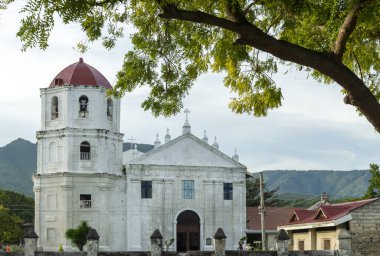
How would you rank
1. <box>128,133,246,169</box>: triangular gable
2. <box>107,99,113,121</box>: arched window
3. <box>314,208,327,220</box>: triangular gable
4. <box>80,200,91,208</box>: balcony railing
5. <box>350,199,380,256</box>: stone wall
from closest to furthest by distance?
<box>350,199,380,256</box>: stone wall < <box>314,208,327,220</box>: triangular gable < <box>80,200,91,208</box>: balcony railing < <box>107,99,113,121</box>: arched window < <box>128,133,246,169</box>: triangular gable

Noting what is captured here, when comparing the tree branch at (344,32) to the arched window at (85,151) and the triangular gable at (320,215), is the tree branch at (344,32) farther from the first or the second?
the arched window at (85,151)

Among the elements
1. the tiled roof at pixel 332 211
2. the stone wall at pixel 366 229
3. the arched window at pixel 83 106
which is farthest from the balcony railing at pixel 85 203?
the stone wall at pixel 366 229

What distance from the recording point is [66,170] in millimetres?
46531

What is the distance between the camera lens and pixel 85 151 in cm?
4769

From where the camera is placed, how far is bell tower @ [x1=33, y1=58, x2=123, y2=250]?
152 ft

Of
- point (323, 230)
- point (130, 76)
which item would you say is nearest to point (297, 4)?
point (130, 76)

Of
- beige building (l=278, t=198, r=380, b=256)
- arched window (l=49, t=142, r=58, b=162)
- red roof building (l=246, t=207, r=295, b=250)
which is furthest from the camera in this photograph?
red roof building (l=246, t=207, r=295, b=250)

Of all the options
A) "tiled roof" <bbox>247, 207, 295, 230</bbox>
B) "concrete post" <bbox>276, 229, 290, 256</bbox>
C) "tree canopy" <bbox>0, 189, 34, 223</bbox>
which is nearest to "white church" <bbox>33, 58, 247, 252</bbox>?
"tiled roof" <bbox>247, 207, 295, 230</bbox>

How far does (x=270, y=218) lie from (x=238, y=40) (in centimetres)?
4379

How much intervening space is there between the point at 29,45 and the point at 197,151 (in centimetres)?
4042

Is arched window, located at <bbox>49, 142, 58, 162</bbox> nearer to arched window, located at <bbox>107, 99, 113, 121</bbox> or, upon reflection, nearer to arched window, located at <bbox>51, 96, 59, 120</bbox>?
arched window, located at <bbox>51, 96, 59, 120</bbox>

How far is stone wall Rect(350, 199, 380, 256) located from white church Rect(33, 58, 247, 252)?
20008 mm

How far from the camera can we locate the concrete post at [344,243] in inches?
1131

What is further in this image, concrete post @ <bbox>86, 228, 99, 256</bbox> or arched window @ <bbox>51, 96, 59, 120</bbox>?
arched window @ <bbox>51, 96, 59, 120</bbox>
